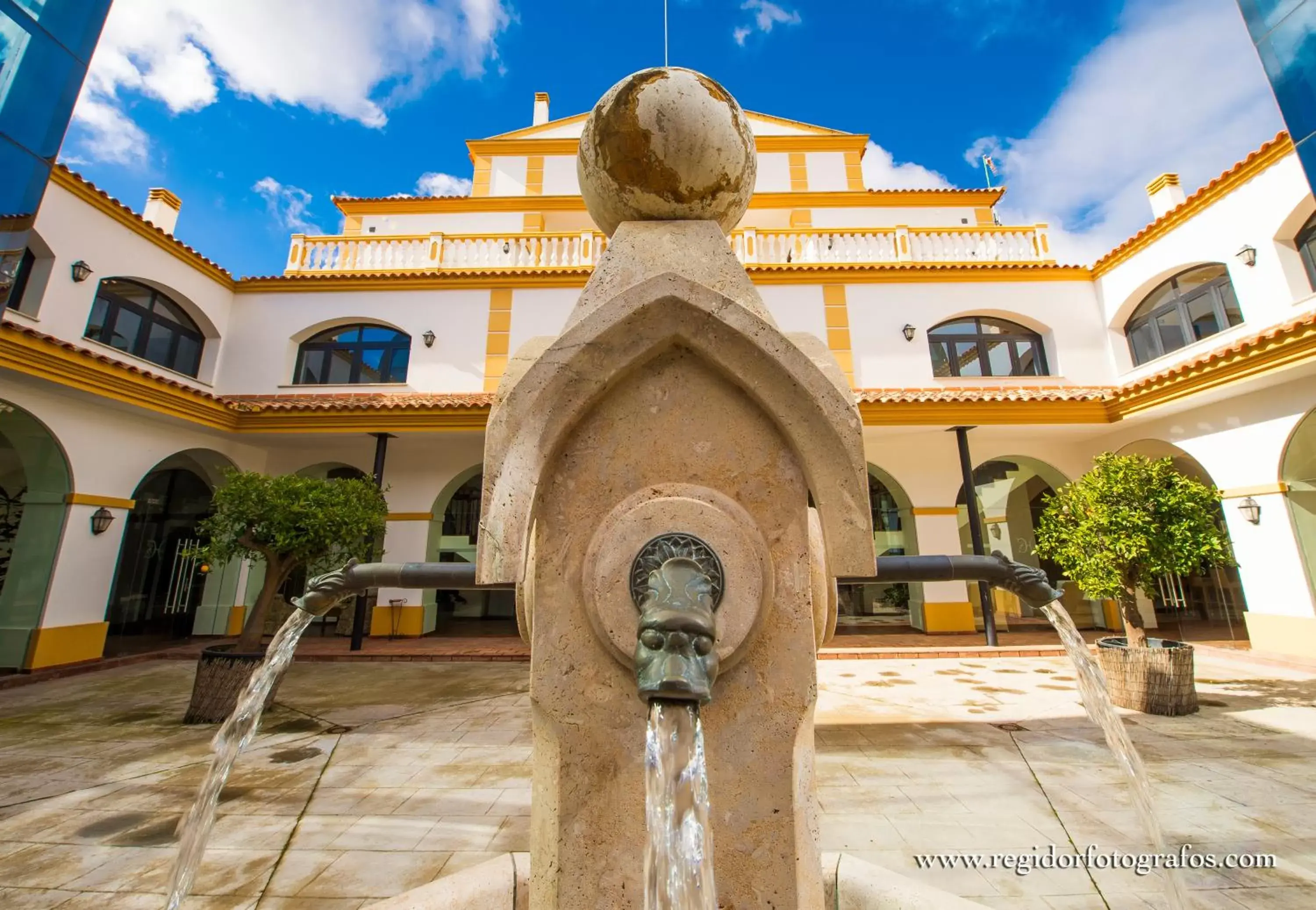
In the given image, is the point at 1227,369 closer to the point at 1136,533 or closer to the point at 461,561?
the point at 1136,533

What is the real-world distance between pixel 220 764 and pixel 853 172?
1720 cm

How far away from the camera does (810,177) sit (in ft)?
49.6

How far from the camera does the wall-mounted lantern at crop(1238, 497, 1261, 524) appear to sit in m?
7.59

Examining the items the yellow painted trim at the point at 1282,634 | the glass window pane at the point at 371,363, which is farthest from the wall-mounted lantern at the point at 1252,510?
the glass window pane at the point at 371,363

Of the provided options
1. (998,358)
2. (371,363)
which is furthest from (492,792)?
(998,358)

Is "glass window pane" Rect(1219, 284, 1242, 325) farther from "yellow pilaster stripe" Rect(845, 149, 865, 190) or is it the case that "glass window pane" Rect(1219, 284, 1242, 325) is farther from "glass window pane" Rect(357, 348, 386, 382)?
"glass window pane" Rect(357, 348, 386, 382)

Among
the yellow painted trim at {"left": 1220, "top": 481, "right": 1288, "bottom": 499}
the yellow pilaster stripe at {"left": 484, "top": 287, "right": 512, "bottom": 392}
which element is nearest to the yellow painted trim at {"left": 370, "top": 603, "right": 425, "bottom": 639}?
the yellow pilaster stripe at {"left": 484, "top": 287, "right": 512, "bottom": 392}

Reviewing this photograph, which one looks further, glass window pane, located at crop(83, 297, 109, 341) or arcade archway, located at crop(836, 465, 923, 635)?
arcade archway, located at crop(836, 465, 923, 635)

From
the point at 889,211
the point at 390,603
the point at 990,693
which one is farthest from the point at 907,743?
the point at 889,211

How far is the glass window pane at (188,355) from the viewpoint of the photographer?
10281 mm

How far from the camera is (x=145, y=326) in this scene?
31.7 feet

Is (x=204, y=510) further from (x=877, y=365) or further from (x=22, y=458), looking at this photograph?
(x=877, y=365)

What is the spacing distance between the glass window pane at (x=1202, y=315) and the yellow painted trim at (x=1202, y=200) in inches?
51.6

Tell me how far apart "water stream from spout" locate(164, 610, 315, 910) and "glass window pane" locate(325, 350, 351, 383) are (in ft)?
32.1
